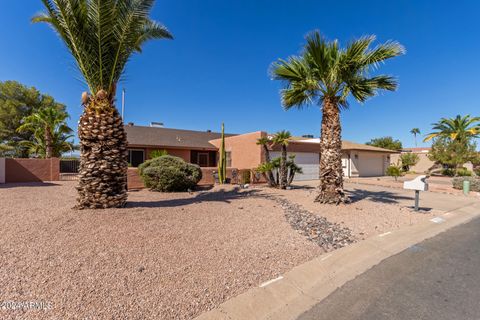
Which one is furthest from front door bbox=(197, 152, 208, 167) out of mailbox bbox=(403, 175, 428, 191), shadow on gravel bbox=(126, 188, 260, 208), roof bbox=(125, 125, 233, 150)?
mailbox bbox=(403, 175, 428, 191)

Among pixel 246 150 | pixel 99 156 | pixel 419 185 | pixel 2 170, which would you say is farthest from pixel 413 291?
pixel 2 170

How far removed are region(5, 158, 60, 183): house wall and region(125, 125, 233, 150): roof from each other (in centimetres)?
506

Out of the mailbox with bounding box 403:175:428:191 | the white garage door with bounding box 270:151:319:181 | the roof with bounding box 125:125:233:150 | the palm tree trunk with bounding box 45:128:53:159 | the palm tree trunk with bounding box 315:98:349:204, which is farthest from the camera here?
the roof with bounding box 125:125:233:150

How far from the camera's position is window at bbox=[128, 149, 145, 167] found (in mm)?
18953

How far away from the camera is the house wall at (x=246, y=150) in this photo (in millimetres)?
16469

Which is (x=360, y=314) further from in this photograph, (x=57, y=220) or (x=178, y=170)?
(x=178, y=170)

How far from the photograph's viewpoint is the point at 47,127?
56.8 feet

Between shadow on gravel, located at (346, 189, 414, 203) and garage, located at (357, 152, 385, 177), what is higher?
garage, located at (357, 152, 385, 177)

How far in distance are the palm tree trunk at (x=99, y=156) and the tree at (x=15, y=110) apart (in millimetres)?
24931

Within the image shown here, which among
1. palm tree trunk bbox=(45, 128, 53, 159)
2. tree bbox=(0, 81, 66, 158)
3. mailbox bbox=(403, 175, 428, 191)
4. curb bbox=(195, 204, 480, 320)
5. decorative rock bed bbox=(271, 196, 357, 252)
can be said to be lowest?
curb bbox=(195, 204, 480, 320)

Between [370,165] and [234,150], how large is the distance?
1693 centimetres

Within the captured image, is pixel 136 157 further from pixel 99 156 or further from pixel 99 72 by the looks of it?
pixel 99 156

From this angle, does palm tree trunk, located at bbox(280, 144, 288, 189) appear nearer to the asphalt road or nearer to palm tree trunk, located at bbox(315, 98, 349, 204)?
palm tree trunk, located at bbox(315, 98, 349, 204)

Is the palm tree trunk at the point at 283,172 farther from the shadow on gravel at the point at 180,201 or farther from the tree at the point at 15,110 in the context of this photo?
the tree at the point at 15,110
